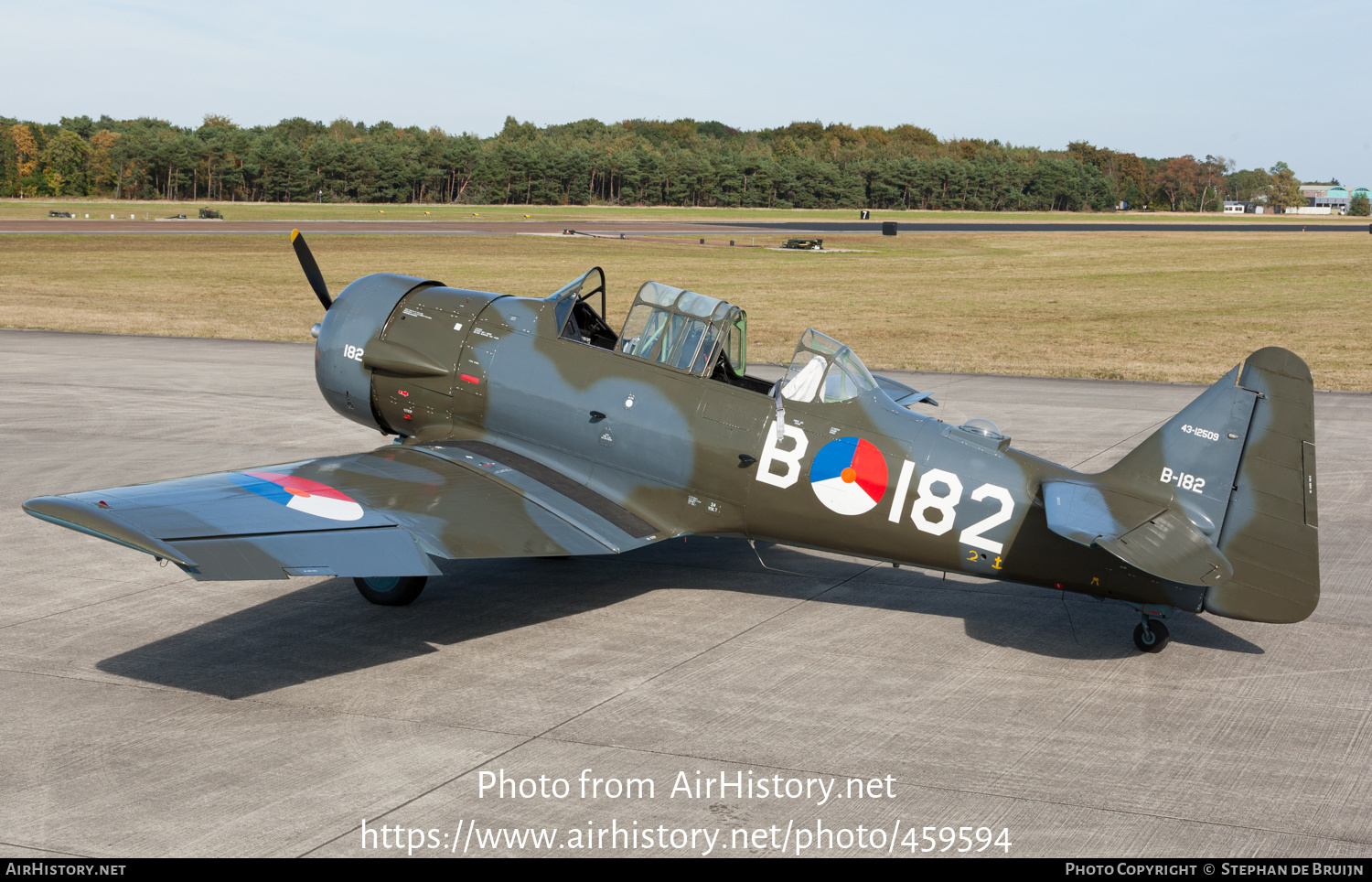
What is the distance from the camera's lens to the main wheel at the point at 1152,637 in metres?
8.04

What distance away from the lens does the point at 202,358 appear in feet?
73.8

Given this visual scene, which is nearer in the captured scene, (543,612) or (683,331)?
(543,612)

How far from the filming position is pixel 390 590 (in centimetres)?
888

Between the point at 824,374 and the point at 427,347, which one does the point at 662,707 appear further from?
the point at 427,347

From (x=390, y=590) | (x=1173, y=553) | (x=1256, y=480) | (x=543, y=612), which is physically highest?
(x=1256, y=480)

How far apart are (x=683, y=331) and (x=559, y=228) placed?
67264 mm

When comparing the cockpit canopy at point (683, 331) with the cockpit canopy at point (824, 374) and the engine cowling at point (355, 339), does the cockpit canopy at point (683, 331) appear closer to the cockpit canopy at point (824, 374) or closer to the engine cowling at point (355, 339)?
the cockpit canopy at point (824, 374)

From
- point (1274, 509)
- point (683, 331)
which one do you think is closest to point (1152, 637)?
point (1274, 509)

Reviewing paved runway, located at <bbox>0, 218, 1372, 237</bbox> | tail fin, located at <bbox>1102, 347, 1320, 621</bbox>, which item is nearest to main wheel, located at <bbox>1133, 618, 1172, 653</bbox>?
tail fin, located at <bbox>1102, 347, 1320, 621</bbox>

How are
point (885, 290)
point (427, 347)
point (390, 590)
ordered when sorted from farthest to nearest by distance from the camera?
point (885, 290) → point (427, 347) → point (390, 590)

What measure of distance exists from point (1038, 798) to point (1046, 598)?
376 cm

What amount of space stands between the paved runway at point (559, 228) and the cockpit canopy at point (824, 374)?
58.1 metres

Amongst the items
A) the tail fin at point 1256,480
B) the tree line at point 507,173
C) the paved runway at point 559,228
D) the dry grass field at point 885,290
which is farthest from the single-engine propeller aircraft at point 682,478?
the tree line at point 507,173

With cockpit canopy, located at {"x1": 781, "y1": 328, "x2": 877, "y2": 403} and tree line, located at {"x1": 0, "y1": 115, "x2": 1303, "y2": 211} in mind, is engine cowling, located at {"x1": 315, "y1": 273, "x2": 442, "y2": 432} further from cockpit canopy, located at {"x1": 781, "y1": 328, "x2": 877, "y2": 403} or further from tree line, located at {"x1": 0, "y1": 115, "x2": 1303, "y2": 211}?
tree line, located at {"x1": 0, "y1": 115, "x2": 1303, "y2": 211}
